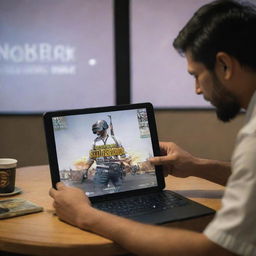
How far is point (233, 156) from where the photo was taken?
1.01 m

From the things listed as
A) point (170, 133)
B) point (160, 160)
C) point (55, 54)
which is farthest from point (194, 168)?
point (55, 54)

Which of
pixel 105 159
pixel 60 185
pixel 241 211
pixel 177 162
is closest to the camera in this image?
pixel 241 211

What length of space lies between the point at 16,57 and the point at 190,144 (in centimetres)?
161

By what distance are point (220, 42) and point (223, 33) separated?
0.03 meters

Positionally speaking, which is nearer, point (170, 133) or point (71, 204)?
point (71, 204)

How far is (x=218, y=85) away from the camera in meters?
1.22

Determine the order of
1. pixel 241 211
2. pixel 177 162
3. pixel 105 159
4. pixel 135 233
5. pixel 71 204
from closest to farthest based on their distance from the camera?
pixel 241 211
pixel 135 233
pixel 71 204
pixel 105 159
pixel 177 162

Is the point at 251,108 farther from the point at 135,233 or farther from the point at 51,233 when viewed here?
the point at 51,233

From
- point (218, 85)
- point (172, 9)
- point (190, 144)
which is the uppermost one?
point (172, 9)

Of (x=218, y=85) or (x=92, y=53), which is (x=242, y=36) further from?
(x=92, y=53)

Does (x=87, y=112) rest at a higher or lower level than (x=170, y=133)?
higher

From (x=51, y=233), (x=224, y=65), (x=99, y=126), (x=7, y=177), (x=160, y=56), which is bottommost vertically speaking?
(x=51, y=233)

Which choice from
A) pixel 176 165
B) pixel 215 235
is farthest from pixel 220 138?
pixel 215 235

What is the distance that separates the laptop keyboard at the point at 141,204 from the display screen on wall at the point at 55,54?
95.3 inches
